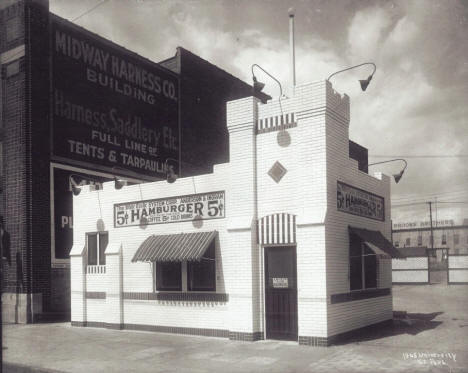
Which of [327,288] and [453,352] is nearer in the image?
[453,352]

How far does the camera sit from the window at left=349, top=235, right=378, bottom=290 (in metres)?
15.2

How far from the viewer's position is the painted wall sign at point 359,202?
14438mm

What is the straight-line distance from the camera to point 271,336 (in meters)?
14.1

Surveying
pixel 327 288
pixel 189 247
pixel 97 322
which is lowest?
pixel 97 322

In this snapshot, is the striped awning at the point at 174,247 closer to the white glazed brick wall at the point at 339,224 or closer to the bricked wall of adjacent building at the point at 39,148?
the white glazed brick wall at the point at 339,224

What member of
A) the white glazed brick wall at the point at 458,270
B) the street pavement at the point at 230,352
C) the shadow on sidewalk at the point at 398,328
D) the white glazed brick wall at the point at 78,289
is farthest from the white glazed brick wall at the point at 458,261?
the white glazed brick wall at the point at 78,289

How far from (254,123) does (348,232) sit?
4181 millimetres

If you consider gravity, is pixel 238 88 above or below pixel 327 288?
above

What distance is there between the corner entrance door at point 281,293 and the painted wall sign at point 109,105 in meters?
11.5

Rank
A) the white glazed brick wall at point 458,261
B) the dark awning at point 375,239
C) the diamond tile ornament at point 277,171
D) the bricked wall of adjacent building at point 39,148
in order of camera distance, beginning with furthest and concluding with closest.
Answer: the white glazed brick wall at point 458,261
the bricked wall of adjacent building at point 39,148
the dark awning at point 375,239
the diamond tile ornament at point 277,171

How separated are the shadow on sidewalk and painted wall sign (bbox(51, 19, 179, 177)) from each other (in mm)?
13676

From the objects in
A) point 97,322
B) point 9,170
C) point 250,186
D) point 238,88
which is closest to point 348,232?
point 250,186

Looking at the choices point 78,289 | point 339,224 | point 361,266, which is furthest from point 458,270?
point 78,289

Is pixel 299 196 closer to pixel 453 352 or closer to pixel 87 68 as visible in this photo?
pixel 453 352
